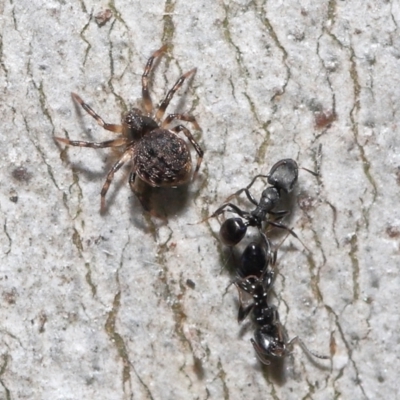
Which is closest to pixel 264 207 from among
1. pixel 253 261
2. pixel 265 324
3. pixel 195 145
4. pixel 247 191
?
pixel 247 191

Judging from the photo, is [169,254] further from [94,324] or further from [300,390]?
[300,390]

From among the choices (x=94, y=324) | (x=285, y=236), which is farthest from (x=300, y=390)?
(x=94, y=324)

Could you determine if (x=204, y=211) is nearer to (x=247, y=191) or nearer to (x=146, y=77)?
(x=247, y=191)

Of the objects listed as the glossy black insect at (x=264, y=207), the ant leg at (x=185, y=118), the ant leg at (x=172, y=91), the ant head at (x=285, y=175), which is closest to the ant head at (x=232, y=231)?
the glossy black insect at (x=264, y=207)

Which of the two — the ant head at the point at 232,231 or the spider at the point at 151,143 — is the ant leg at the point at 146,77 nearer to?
the spider at the point at 151,143

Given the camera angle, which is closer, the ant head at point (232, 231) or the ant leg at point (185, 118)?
the ant head at point (232, 231)

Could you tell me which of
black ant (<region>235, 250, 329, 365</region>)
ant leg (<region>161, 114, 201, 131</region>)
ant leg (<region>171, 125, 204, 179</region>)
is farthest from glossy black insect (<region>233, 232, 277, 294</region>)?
ant leg (<region>161, 114, 201, 131</region>)

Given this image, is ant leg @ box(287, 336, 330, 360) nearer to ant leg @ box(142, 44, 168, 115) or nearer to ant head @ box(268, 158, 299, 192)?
ant head @ box(268, 158, 299, 192)
